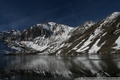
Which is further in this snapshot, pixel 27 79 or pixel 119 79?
pixel 27 79

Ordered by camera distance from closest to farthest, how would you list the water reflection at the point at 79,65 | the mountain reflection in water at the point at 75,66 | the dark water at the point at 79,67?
the dark water at the point at 79,67 → the mountain reflection in water at the point at 75,66 → the water reflection at the point at 79,65

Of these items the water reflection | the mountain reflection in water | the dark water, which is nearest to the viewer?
the dark water

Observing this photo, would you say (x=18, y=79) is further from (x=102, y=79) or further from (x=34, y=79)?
(x=102, y=79)

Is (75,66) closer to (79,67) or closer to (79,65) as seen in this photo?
(79,65)

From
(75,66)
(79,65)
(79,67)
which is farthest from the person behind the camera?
(79,65)

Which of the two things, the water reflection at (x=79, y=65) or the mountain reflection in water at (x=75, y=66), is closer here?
the mountain reflection in water at (x=75, y=66)

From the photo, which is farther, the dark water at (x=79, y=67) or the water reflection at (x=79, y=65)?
the water reflection at (x=79, y=65)

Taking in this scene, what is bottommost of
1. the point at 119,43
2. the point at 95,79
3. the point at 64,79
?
the point at 64,79

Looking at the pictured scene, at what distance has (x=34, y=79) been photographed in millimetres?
46469

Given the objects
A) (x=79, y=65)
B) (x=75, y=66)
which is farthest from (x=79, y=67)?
(x=79, y=65)

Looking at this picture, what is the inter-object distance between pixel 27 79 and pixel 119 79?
103ft

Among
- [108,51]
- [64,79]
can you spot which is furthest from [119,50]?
[64,79]

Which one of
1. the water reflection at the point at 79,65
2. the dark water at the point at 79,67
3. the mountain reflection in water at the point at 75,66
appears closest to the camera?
the dark water at the point at 79,67

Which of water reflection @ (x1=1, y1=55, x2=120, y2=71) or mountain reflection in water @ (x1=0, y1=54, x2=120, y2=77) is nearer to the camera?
mountain reflection in water @ (x1=0, y1=54, x2=120, y2=77)
